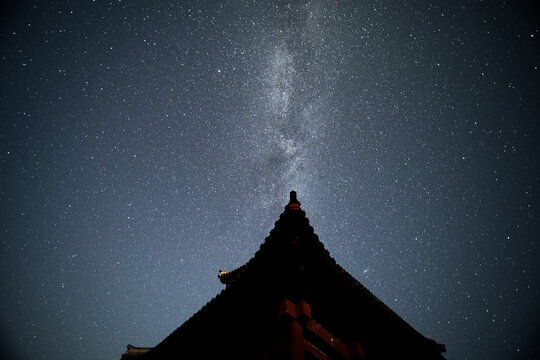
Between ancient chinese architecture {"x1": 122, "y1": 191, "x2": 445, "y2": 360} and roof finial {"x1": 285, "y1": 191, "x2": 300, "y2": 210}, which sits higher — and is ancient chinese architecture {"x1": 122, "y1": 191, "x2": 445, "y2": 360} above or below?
below

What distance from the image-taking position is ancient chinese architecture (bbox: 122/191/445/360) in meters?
2.95

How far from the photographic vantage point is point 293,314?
114 inches

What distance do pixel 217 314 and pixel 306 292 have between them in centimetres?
128

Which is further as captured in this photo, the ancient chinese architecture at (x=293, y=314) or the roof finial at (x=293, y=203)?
the roof finial at (x=293, y=203)

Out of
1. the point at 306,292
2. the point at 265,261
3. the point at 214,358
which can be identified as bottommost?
the point at 214,358

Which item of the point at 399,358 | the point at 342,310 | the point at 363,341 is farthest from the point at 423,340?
the point at 342,310

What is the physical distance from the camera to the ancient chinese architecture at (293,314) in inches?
116

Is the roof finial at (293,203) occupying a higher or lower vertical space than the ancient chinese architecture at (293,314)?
higher

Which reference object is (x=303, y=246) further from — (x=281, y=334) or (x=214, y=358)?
(x=214, y=358)

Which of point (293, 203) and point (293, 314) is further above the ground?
point (293, 203)

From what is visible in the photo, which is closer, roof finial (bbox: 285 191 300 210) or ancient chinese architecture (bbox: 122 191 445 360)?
ancient chinese architecture (bbox: 122 191 445 360)

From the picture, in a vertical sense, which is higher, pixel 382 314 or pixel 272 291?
pixel 272 291

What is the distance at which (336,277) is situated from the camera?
134 inches

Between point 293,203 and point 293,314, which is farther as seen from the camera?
point 293,203
